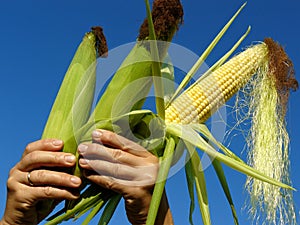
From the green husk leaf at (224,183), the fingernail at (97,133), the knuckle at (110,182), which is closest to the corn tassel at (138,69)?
the fingernail at (97,133)

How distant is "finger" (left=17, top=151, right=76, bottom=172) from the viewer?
1.47 meters

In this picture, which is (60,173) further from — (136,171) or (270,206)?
(270,206)

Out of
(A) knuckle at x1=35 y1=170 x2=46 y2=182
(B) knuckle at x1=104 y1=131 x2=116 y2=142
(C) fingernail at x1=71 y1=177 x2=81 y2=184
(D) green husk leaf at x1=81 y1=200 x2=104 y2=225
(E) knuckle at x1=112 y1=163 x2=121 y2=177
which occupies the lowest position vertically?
(D) green husk leaf at x1=81 y1=200 x2=104 y2=225

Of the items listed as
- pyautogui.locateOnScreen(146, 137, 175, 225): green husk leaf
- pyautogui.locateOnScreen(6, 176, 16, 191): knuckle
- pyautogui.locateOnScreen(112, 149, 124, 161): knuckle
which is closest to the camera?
pyautogui.locateOnScreen(146, 137, 175, 225): green husk leaf

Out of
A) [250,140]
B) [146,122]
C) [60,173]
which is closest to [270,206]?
[250,140]

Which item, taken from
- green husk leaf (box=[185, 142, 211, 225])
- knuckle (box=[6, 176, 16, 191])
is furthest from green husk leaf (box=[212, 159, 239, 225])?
knuckle (box=[6, 176, 16, 191])

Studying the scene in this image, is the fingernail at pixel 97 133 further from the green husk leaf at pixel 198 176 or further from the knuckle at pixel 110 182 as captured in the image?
the green husk leaf at pixel 198 176

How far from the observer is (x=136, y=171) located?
57.0 inches

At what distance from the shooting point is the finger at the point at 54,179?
1460mm

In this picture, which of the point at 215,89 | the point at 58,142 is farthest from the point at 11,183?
the point at 215,89

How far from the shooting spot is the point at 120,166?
56.9 inches

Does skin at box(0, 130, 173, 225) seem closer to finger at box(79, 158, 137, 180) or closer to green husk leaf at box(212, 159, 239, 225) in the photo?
finger at box(79, 158, 137, 180)

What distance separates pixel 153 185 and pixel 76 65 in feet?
1.59

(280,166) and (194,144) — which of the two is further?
(280,166)
